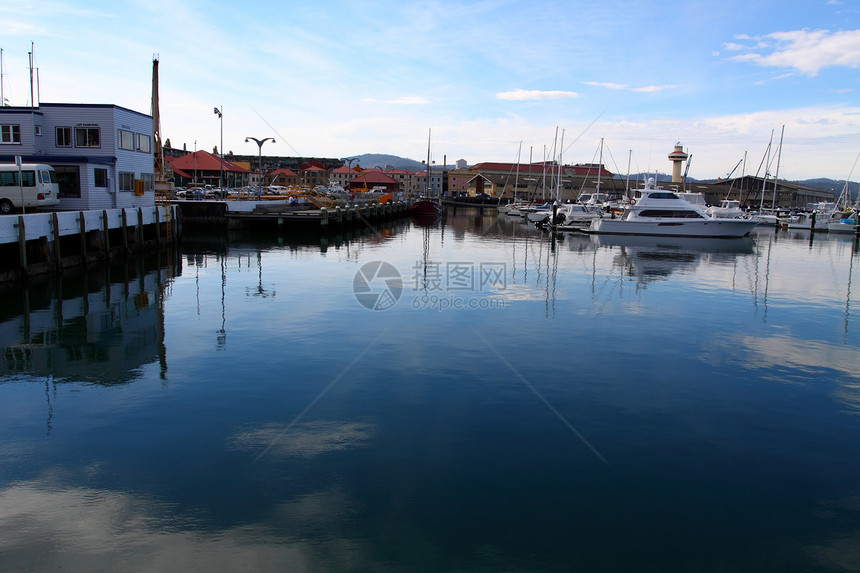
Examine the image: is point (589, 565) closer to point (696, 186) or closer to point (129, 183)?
point (129, 183)

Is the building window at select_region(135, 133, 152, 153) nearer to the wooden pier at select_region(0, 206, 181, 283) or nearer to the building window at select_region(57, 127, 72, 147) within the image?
the building window at select_region(57, 127, 72, 147)

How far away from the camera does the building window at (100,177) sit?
109 ft

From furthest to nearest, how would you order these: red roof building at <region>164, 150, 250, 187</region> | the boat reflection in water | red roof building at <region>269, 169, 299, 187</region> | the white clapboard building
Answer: red roof building at <region>269, 169, 299, 187</region>
red roof building at <region>164, 150, 250, 187</region>
the white clapboard building
the boat reflection in water

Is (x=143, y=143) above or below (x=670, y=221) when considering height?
above

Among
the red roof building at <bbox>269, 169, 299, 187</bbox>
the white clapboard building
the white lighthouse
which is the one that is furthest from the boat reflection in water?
the red roof building at <bbox>269, 169, 299, 187</bbox>

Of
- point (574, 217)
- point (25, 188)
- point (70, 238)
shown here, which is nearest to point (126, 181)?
point (25, 188)

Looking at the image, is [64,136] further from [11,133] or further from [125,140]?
[125,140]

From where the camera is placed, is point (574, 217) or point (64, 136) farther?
point (574, 217)

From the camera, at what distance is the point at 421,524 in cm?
699

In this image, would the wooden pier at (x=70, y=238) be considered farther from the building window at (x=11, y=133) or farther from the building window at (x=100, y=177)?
the building window at (x=11, y=133)

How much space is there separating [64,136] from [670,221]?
44.0 meters

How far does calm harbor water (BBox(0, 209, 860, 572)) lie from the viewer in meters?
6.63

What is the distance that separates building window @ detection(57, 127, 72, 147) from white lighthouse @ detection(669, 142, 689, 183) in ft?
324

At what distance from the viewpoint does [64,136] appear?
34625mm
